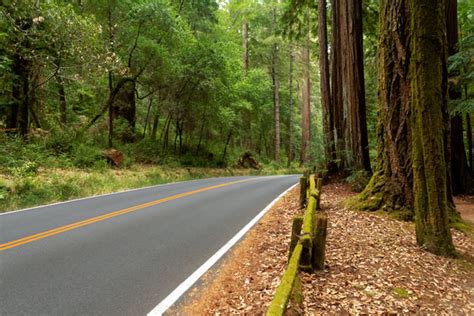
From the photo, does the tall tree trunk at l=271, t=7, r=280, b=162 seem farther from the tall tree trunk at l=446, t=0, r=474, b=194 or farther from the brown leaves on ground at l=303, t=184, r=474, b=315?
the brown leaves on ground at l=303, t=184, r=474, b=315

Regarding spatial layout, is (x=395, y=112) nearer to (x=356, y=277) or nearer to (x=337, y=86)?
(x=356, y=277)

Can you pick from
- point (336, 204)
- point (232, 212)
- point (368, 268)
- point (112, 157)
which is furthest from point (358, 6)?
point (112, 157)

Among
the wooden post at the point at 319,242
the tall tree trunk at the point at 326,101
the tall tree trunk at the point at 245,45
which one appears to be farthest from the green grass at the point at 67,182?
the tall tree trunk at the point at 245,45

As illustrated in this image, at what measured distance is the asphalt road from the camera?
3.98 metres

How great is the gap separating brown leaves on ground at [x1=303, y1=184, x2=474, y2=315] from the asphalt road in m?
2.02

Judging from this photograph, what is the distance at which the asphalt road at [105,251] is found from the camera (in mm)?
3980

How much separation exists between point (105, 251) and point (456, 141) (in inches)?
508

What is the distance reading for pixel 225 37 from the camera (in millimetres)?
28328

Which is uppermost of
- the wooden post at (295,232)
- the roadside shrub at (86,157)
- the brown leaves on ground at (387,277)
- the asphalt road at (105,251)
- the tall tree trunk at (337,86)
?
the tall tree trunk at (337,86)

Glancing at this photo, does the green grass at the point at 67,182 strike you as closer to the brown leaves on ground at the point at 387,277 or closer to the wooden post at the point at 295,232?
the wooden post at the point at 295,232

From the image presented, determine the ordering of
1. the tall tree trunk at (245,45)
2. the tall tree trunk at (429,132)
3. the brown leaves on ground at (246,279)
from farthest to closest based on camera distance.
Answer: the tall tree trunk at (245,45), the tall tree trunk at (429,132), the brown leaves on ground at (246,279)

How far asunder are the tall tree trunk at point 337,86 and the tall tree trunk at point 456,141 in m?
3.91

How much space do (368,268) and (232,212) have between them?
466cm

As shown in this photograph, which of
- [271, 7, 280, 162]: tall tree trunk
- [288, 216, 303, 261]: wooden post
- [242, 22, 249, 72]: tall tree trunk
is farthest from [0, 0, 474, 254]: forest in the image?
[242, 22, 249, 72]: tall tree trunk
